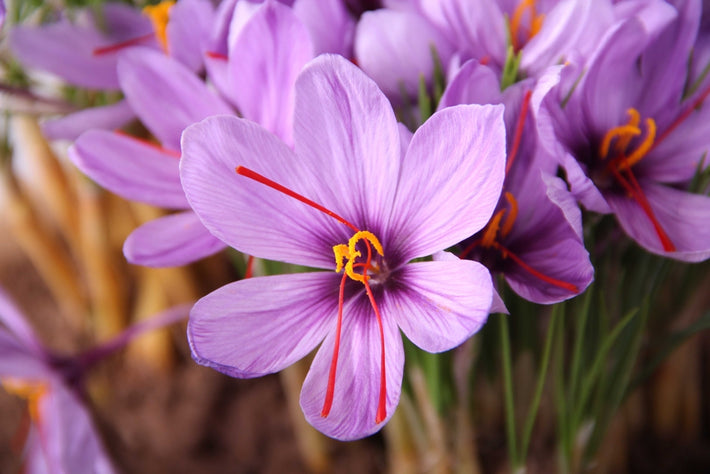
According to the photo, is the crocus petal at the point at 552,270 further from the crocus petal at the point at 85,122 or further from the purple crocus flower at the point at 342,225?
the crocus petal at the point at 85,122

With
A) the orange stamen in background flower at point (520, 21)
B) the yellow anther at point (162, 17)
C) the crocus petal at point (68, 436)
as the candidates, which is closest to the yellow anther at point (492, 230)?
the orange stamen in background flower at point (520, 21)

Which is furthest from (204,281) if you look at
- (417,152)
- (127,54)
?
(417,152)

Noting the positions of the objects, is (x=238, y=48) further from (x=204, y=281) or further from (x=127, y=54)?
(x=204, y=281)

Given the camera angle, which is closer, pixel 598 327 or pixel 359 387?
pixel 359 387

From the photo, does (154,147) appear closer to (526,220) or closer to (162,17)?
Result: (162,17)

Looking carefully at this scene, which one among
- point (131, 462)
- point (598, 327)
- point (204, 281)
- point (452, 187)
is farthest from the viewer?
point (204, 281)

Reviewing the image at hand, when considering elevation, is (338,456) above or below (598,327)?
below

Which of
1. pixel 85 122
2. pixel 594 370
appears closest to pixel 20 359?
pixel 85 122
